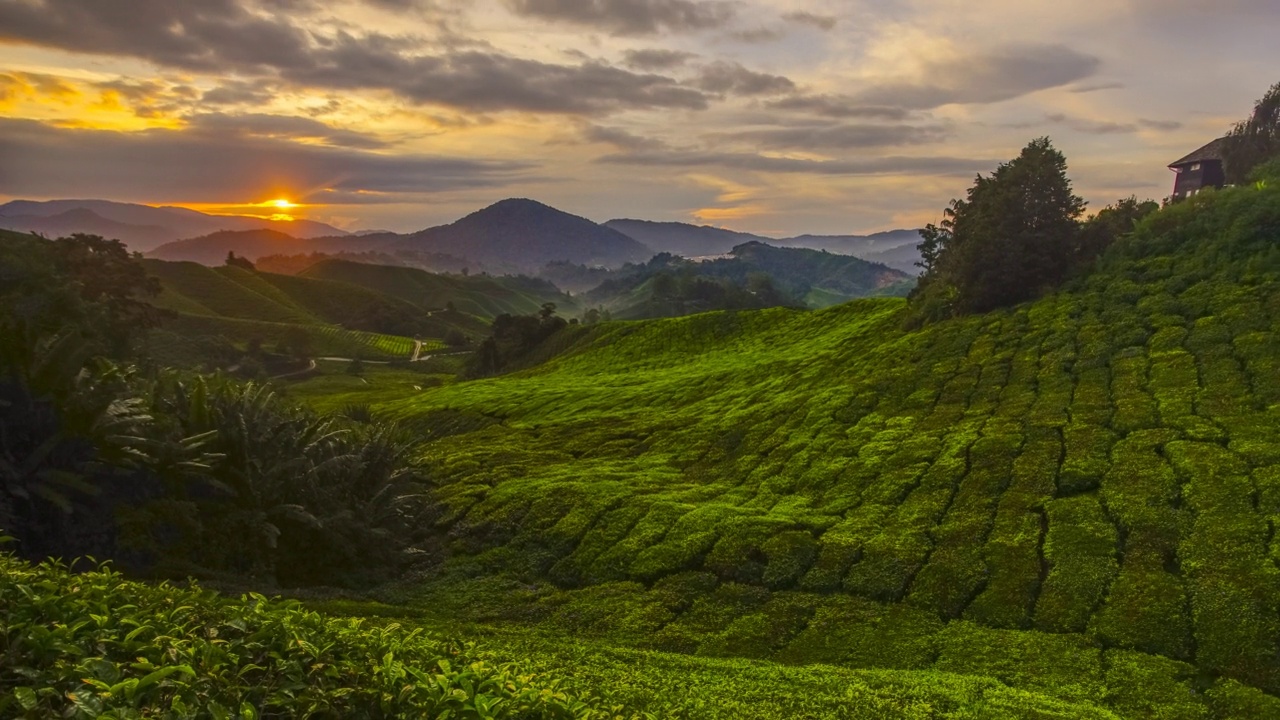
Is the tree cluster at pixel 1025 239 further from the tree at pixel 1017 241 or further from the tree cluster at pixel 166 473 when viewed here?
the tree cluster at pixel 166 473

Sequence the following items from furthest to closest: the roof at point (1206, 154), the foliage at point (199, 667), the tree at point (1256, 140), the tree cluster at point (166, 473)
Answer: the roof at point (1206, 154)
the tree at point (1256, 140)
the tree cluster at point (166, 473)
the foliage at point (199, 667)

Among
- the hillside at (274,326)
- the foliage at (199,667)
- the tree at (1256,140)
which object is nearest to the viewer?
the foliage at (199,667)

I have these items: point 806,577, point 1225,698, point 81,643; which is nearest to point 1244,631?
point 1225,698

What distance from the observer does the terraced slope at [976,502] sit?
15.9m

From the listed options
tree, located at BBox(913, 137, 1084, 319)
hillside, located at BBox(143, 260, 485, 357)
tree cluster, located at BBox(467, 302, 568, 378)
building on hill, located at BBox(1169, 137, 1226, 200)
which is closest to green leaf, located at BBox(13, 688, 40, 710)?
tree, located at BBox(913, 137, 1084, 319)

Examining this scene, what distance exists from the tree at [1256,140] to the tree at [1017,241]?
1968 centimetres

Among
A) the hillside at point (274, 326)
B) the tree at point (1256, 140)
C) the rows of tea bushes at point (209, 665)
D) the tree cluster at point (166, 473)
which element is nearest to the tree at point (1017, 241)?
the tree at point (1256, 140)

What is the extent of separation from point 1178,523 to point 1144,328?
1852 centimetres

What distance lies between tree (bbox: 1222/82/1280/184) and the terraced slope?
17280mm

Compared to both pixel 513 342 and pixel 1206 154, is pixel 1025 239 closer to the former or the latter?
pixel 1206 154

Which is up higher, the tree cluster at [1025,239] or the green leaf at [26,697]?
the tree cluster at [1025,239]

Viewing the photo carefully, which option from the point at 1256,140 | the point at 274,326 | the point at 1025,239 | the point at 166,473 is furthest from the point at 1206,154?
the point at 274,326

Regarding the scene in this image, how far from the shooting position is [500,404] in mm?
55406

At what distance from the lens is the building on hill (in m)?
65.8
